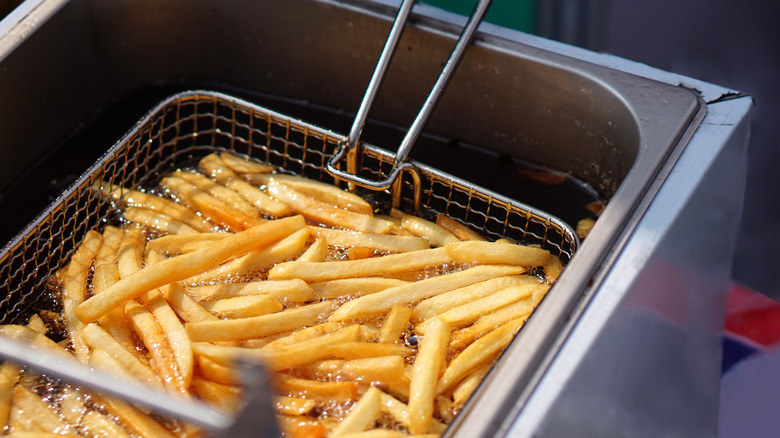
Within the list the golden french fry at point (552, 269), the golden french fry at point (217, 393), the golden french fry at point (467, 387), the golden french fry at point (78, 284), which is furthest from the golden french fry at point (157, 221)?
the golden french fry at point (552, 269)

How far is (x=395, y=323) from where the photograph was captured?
6.12ft

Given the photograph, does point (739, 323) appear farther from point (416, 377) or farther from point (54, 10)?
point (54, 10)

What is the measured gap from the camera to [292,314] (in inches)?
72.9

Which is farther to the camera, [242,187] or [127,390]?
[242,187]

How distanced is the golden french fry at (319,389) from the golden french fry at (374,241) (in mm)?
509

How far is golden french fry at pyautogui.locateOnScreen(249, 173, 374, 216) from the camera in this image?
2.27m

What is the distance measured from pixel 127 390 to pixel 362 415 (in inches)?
27.1

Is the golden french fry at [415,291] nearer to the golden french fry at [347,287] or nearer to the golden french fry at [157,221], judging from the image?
the golden french fry at [347,287]

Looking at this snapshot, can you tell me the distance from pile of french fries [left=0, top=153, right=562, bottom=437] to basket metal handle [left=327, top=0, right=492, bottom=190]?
17cm

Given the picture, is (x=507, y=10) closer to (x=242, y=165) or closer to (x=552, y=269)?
(x=242, y=165)

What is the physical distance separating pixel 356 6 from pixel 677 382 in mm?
1617

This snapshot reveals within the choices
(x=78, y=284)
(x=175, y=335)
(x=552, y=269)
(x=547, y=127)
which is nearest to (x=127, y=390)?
(x=175, y=335)

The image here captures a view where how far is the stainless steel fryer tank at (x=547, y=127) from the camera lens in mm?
1622

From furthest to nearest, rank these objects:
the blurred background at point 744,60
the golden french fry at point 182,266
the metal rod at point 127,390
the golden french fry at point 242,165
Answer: the blurred background at point 744,60 → the golden french fry at point 242,165 → the golden french fry at point 182,266 → the metal rod at point 127,390
